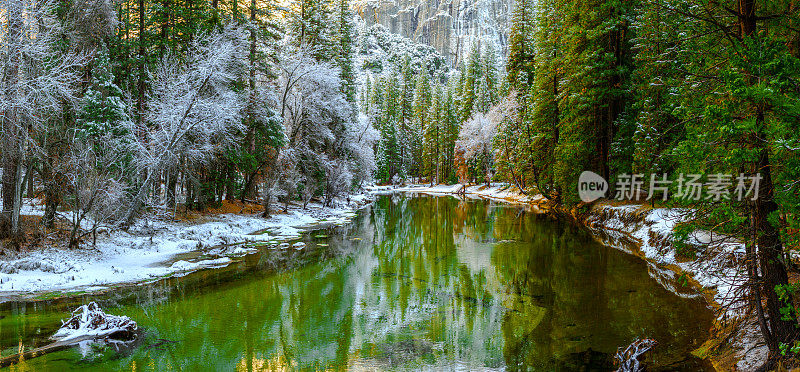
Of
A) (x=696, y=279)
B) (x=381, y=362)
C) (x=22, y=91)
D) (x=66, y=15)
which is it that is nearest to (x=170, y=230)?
(x=22, y=91)

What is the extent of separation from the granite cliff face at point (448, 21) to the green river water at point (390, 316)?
525ft

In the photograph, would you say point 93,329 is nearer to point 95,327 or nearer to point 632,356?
point 95,327

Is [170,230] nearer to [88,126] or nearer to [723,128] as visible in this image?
[88,126]

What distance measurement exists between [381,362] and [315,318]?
8.37ft

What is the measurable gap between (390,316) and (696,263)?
5.42 m

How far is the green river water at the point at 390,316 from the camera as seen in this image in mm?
6801

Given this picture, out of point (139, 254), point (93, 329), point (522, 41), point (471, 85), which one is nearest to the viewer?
point (93, 329)

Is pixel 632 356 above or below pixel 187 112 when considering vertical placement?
below

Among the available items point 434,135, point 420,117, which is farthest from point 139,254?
point 420,117

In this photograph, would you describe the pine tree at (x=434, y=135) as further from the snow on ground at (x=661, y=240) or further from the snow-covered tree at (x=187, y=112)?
the snow-covered tree at (x=187, y=112)

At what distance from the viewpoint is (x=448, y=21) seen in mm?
174625

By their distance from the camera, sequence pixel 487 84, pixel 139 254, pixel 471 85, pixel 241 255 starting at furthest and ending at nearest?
pixel 487 84 < pixel 471 85 < pixel 241 255 < pixel 139 254

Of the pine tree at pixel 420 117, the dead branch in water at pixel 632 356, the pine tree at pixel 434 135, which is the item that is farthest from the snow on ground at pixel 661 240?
the pine tree at pixel 420 117

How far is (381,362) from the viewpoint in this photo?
22.2ft
